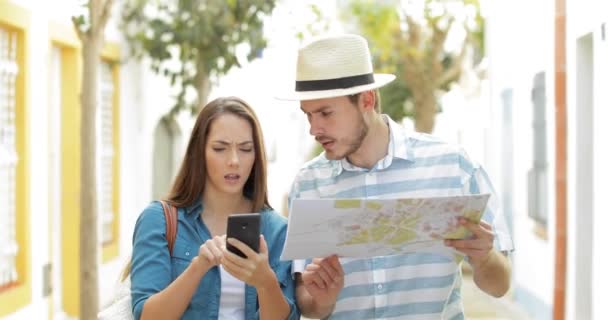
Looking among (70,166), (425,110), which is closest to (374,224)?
(70,166)

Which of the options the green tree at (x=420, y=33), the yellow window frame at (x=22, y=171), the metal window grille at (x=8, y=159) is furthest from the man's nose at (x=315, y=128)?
the green tree at (x=420, y=33)

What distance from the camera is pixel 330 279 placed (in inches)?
137

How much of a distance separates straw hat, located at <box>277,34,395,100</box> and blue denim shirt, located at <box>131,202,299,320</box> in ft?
1.60

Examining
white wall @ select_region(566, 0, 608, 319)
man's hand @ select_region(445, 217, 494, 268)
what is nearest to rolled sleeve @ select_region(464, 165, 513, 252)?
man's hand @ select_region(445, 217, 494, 268)

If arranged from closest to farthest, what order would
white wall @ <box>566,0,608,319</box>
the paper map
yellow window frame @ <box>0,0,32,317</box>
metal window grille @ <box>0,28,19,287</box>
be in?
the paper map < white wall @ <box>566,0,608,319</box> < metal window grille @ <box>0,28,19,287</box> < yellow window frame @ <box>0,0,32,317</box>

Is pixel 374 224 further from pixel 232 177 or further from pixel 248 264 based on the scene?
pixel 232 177

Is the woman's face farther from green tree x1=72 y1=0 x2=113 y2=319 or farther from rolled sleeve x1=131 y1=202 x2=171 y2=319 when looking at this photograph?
green tree x1=72 y1=0 x2=113 y2=319

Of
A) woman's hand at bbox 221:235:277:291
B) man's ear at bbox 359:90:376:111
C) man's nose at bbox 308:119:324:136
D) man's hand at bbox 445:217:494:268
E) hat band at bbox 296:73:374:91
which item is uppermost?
hat band at bbox 296:73:374:91

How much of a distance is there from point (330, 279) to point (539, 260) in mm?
8486

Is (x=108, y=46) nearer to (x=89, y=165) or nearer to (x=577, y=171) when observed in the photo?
(x=89, y=165)

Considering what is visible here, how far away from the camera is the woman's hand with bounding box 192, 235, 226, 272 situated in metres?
3.30

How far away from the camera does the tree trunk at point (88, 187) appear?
25.2ft

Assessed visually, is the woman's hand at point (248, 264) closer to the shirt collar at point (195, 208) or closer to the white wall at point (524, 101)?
the shirt collar at point (195, 208)

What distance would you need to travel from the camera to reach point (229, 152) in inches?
142
